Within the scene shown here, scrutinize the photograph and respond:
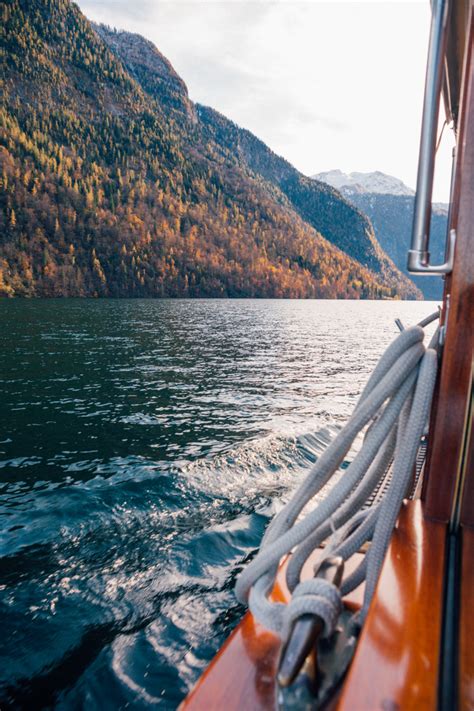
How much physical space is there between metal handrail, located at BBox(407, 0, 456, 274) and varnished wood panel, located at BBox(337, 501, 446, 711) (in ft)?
3.19

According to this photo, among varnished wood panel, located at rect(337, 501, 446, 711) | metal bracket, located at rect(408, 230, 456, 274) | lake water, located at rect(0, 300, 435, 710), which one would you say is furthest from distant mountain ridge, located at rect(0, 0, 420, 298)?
varnished wood panel, located at rect(337, 501, 446, 711)

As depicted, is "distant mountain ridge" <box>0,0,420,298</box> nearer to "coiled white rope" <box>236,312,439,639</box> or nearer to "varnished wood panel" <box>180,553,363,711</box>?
"coiled white rope" <box>236,312,439,639</box>

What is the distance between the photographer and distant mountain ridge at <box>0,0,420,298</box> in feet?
279

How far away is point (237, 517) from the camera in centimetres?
488

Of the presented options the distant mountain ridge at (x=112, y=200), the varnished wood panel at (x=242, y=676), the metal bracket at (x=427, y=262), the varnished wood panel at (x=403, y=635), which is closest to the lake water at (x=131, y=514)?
the varnished wood panel at (x=242, y=676)

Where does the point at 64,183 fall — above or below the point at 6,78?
below

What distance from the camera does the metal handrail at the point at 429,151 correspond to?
1.60m

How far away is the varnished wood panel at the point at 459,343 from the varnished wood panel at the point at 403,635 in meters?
0.21

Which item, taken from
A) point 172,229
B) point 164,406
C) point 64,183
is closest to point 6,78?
point 64,183

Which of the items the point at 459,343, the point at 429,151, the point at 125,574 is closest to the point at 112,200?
the point at 125,574

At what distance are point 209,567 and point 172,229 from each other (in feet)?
355

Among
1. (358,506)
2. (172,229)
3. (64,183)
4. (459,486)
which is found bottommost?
(358,506)

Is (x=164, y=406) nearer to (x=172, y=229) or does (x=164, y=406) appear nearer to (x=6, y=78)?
(x=172, y=229)

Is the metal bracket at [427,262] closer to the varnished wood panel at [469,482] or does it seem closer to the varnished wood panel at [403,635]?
the varnished wood panel at [469,482]
